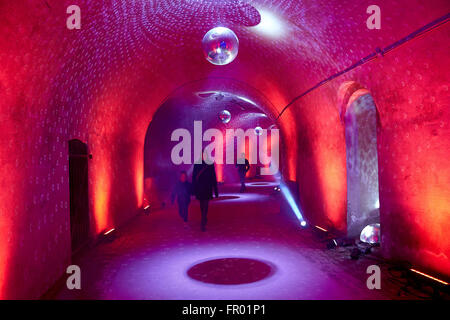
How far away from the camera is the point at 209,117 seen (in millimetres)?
21094

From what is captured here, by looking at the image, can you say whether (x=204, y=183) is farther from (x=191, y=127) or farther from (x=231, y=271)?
(x=191, y=127)

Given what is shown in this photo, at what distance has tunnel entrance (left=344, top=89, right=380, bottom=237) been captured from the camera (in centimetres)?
775

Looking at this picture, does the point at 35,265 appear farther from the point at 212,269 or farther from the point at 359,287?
the point at 359,287

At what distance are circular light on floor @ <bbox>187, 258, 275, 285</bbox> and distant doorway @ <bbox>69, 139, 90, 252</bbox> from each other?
8.34 feet

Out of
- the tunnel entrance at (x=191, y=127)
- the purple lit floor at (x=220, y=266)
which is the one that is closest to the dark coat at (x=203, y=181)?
the purple lit floor at (x=220, y=266)

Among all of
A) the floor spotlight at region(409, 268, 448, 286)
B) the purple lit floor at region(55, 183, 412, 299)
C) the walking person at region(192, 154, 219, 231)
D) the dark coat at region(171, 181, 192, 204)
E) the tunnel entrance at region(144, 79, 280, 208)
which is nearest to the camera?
the floor spotlight at region(409, 268, 448, 286)

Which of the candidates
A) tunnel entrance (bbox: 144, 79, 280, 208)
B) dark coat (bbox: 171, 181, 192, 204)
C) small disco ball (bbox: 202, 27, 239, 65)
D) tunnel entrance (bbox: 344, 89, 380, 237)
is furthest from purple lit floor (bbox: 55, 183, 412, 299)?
tunnel entrance (bbox: 144, 79, 280, 208)

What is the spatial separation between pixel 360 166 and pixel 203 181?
390cm

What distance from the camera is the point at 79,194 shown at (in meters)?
7.21

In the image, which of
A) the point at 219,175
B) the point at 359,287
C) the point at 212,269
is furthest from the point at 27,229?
the point at 219,175

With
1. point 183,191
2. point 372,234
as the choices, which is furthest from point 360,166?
point 183,191

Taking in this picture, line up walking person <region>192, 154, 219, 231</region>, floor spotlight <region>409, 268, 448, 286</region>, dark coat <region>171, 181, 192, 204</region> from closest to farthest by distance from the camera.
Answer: floor spotlight <region>409, 268, 448, 286</region> → walking person <region>192, 154, 219, 231</region> → dark coat <region>171, 181, 192, 204</region>

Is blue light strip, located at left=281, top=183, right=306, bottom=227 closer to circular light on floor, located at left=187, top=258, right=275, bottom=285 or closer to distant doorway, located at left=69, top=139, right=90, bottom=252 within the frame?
circular light on floor, located at left=187, top=258, right=275, bottom=285

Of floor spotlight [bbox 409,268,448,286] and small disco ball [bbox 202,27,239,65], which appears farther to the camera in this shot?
small disco ball [bbox 202,27,239,65]
